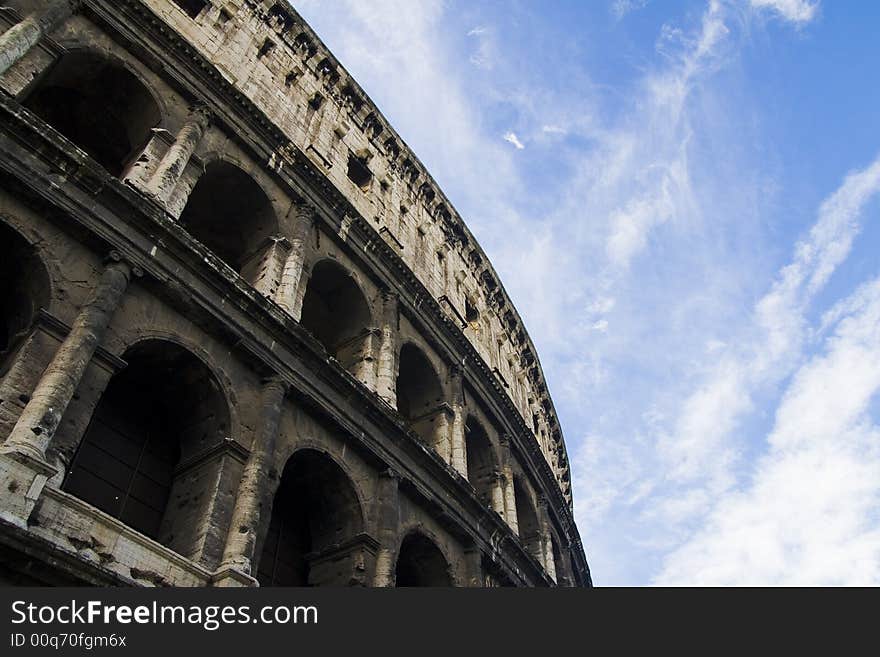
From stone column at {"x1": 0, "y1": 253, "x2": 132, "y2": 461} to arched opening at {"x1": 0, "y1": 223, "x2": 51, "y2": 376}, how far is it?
0.56m

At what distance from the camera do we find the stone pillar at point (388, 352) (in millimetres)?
13906

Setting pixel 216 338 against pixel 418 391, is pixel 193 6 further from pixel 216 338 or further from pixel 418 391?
pixel 418 391

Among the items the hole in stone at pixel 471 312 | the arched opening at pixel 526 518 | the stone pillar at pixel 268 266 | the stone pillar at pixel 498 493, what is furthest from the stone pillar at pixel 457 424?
the stone pillar at pixel 268 266

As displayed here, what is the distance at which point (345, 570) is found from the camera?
36.2ft

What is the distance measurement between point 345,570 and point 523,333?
14.7 metres

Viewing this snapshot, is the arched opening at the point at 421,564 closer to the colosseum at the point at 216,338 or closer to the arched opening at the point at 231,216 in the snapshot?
the colosseum at the point at 216,338

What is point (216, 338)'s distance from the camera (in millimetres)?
10516

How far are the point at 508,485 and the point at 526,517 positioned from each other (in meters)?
2.30

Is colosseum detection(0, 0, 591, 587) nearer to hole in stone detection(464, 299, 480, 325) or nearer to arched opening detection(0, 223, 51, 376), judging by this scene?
arched opening detection(0, 223, 51, 376)

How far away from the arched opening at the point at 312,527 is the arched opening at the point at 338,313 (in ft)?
10.5

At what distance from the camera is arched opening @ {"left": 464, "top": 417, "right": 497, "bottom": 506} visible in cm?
1769

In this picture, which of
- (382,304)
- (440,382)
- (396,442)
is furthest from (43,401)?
(440,382)

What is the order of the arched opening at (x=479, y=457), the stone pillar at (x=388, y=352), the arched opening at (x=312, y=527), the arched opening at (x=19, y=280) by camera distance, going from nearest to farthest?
the arched opening at (x=19, y=280) → the arched opening at (x=312, y=527) → the stone pillar at (x=388, y=352) → the arched opening at (x=479, y=457)

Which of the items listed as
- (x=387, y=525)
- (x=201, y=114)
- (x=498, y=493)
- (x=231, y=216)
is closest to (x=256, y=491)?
(x=387, y=525)
